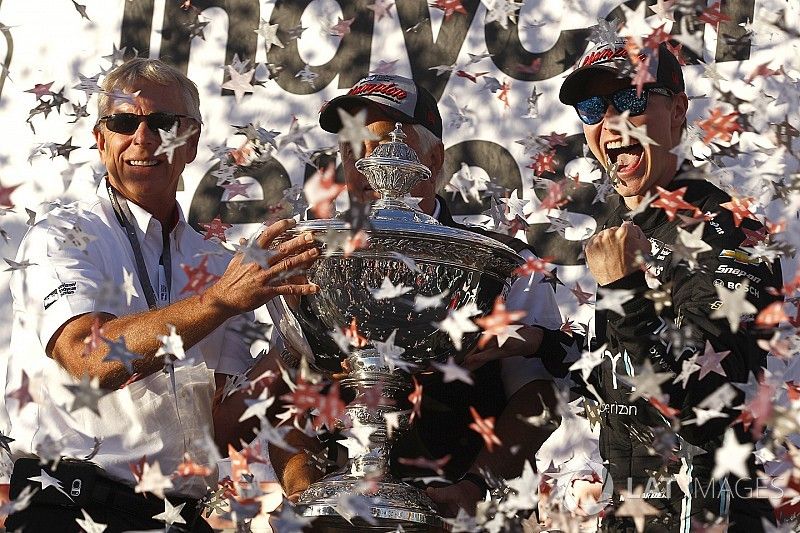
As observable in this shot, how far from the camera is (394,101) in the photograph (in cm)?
375

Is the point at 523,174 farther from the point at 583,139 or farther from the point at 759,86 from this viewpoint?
the point at 759,86

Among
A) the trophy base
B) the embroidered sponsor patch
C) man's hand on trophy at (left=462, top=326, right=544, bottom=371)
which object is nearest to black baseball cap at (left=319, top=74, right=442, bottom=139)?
man's hand on trophy at (left=462, top=326, right=544, bottom=371)

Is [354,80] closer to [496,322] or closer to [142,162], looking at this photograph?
[142,162]

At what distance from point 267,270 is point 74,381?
2.41ft

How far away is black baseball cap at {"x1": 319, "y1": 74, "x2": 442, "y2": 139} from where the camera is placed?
3742mm

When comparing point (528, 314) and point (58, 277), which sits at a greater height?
point (58, 277)

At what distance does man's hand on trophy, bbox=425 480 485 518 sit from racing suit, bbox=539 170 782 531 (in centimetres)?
39

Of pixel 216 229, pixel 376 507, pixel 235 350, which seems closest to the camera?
pixel 376 507

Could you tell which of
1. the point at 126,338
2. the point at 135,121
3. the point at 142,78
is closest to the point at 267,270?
the point at 126,338

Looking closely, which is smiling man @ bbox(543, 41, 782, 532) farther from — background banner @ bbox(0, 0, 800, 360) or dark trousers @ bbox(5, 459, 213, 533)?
dark trousers @ bbox(5, 459, 213, 533)

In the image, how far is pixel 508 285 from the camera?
3332 millimetres

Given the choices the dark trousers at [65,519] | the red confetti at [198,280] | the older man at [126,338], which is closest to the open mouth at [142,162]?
the older man at [126,338]

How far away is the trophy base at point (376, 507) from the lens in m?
2.91

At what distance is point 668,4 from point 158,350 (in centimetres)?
218
